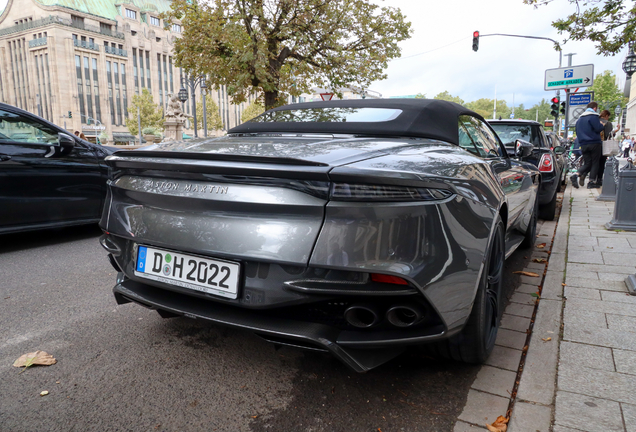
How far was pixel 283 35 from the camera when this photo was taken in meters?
14.9

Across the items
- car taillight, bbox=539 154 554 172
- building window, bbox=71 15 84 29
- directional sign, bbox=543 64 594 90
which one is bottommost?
car taillight, bbox=539 154 554 172

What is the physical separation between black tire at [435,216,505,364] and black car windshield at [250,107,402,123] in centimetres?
95

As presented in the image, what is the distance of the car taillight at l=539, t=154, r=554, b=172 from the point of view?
7.08m

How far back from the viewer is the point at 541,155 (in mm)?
7211

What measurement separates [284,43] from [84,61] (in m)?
67.6

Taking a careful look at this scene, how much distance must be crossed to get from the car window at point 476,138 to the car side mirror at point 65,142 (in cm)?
427

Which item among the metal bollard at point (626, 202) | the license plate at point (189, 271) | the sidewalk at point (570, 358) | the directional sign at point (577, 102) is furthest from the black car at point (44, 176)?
the directional sign at point (577, 102)

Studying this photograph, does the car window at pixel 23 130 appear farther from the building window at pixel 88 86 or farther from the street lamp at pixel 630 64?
the building window at pixel 88 86

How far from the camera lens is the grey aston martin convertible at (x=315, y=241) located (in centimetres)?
181

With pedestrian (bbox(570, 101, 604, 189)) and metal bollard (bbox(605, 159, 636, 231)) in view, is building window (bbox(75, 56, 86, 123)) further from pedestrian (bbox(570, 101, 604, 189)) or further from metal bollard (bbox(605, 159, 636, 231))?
metal bollard (bbox(605, 159, 636, 231))

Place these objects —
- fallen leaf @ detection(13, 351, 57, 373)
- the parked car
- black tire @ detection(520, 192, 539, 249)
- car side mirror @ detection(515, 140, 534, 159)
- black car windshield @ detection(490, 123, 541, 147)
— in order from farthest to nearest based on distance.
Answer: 1. black car windshield @ detection(490, 123, 541, 147)
2. the parked car
3. black tire @ detection(520, 192, 539, 249)
4. car side mirror @ detection(515, 140, 534, 159)
5. fallen leaf @ detection(13, 351, 57, 373)

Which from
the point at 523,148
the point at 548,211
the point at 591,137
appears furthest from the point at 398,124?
the point at 591,137

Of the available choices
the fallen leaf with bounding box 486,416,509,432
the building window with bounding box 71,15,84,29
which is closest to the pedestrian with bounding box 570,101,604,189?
the fallen leaf with bounding box 486,416,509,432

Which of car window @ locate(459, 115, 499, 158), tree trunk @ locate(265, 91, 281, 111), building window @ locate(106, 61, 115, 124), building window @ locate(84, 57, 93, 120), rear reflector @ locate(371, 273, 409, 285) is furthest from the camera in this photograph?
building window @ locate(106, 61, 115, 124)
